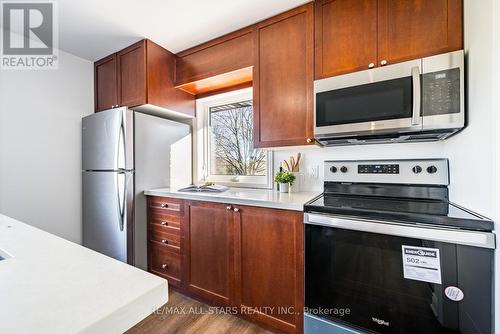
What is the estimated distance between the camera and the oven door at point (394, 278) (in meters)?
0.90

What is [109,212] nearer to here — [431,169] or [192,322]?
[192,322]

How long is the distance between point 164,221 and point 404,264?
5.84 feet

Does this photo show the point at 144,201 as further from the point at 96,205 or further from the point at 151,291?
the point at 151,291

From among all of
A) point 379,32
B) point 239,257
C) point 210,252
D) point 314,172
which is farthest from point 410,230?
point 210,252

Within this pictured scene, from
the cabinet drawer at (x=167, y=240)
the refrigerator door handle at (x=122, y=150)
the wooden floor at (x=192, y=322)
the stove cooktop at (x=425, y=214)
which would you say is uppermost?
the refrigerator door handle at (x=122, y=150)

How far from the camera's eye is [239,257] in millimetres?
1568

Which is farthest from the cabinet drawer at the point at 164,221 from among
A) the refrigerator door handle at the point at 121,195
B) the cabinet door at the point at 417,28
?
→ the cabinet door at the point at 417,28

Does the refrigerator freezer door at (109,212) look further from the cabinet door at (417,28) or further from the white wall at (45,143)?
the cabinet door at (417,28)

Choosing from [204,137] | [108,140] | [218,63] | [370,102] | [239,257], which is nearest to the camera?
[370,102]

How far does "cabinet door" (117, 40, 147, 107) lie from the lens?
79.0 inches

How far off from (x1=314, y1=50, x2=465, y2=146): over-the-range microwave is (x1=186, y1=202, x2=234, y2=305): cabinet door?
96cm

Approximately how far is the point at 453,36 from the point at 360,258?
4.24ft

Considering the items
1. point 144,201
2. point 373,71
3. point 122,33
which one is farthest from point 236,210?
point 122,33

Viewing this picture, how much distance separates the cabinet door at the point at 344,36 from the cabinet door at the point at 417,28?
60 millimetres
